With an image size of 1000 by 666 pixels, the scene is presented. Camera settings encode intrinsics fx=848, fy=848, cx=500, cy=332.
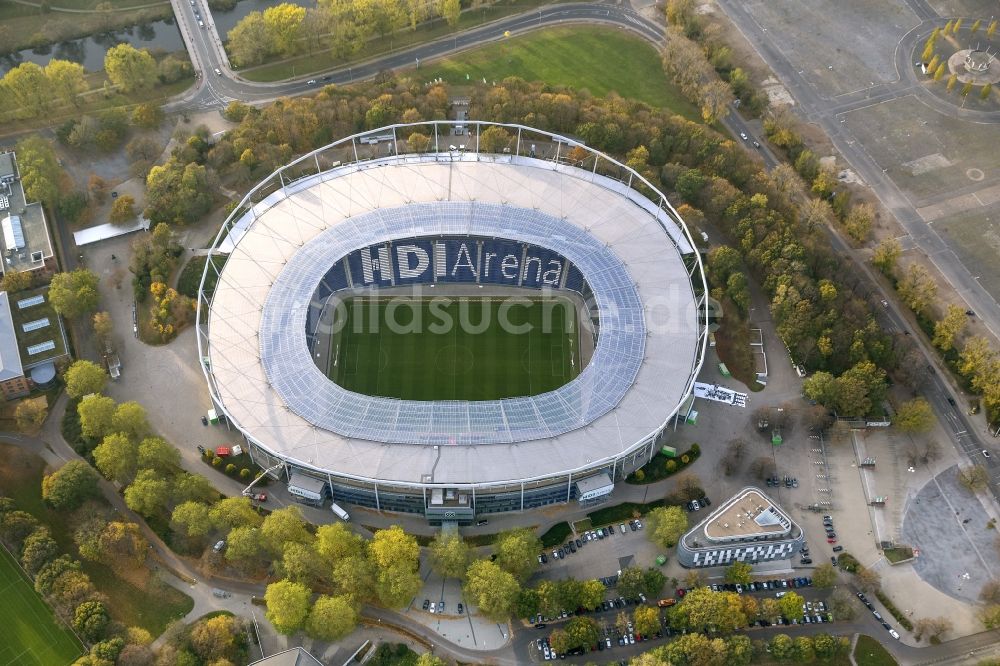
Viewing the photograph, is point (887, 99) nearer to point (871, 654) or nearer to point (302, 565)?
point (871, 654)

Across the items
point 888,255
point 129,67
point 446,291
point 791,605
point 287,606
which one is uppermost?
point 129,67

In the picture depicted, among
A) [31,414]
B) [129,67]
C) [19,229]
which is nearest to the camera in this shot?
[31,414]

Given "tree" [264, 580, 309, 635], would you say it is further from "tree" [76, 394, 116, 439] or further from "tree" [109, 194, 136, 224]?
"tree" [109, 194, 136, 224]

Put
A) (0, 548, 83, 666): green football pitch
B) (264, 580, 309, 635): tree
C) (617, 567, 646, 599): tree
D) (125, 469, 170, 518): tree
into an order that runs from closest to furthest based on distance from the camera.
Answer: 1. (264, 580, 309, 635): tree
2. (0, 548, 83, 666): green football pitch
3. (617, 567, 646, 599): tree
4. (125, 469, 170, 518): tree

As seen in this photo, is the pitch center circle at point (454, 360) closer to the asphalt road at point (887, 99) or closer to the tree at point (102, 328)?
the tree at point (102, 328)

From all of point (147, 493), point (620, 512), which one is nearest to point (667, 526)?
point (620, 512)

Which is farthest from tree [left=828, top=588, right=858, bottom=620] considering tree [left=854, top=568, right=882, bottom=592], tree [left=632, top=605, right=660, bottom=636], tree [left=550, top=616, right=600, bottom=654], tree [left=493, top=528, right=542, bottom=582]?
tree [left=493, top=528, right=542, bottom=582]
